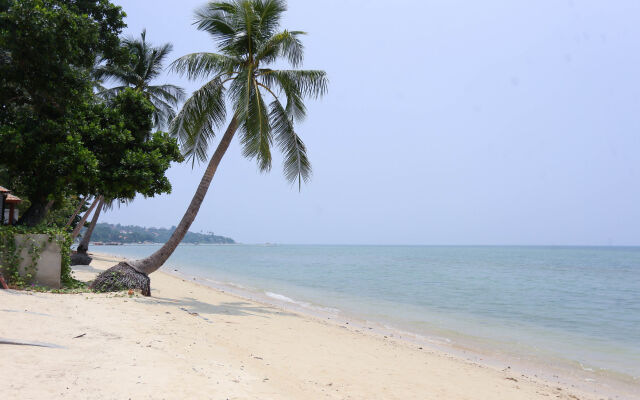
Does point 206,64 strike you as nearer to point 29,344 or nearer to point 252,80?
point 252,80

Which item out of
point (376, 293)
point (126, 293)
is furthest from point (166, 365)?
point (376, 293)

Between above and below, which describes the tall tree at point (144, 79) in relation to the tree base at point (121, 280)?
above

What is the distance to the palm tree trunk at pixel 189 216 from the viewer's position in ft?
35.7

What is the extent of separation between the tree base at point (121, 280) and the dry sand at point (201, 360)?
3.16 ft

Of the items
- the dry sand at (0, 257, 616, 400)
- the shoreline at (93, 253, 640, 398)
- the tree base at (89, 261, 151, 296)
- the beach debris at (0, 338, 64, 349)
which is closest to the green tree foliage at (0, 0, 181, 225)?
the tree base at (89, 261, 151, 296)

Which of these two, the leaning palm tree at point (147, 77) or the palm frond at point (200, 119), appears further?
the leaning palm tree at point (147, 77)

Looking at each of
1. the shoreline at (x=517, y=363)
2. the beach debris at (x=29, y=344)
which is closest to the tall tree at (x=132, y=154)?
the shoreline at (x=517, y=363)

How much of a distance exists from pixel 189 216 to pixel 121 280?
2.31m

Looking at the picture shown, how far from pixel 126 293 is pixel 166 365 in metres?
5.81

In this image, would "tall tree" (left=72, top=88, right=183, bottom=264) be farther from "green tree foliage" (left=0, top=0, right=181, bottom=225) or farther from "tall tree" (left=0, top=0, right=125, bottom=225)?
"tall tree" (left=0, top=0, right=125, bottom=225)

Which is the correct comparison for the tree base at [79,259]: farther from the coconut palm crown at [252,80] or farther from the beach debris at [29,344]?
the beach debris at [29,344]

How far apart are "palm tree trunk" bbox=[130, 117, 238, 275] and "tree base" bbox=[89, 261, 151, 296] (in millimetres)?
319

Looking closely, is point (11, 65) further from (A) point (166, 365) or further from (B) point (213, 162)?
(A) point (166, 365)

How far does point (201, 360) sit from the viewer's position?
4980mm
